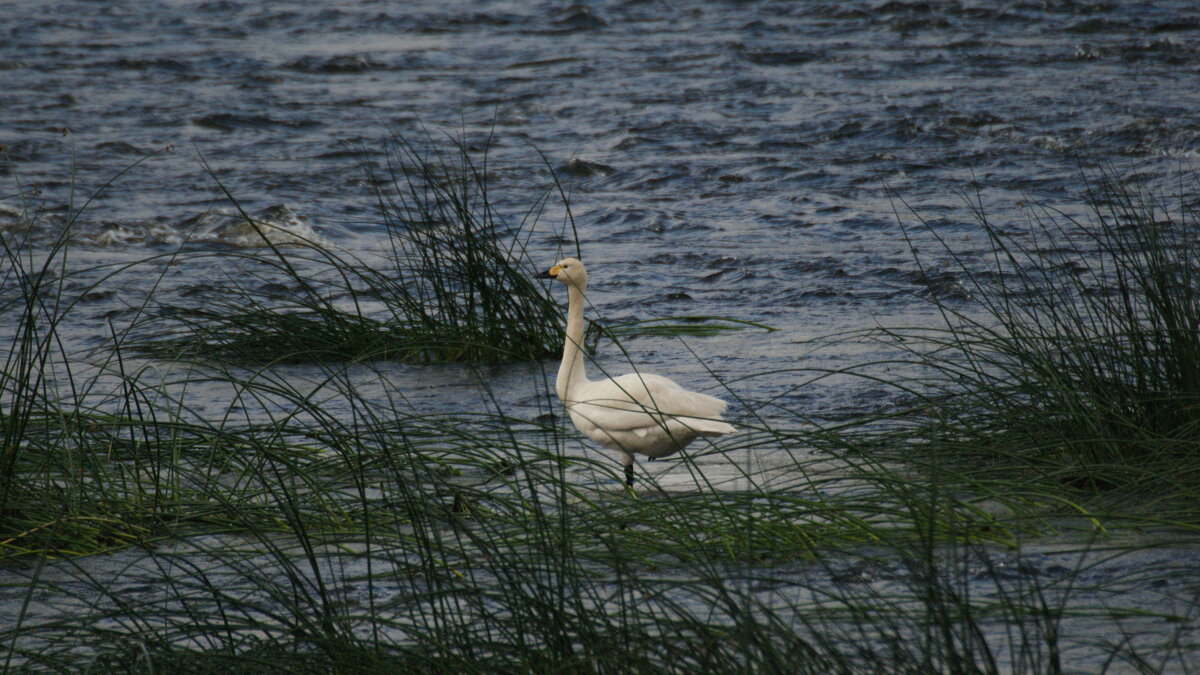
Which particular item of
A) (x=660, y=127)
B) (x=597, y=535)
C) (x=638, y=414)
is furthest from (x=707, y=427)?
(x=660, y=127)

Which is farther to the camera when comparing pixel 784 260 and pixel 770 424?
pixel 784 260

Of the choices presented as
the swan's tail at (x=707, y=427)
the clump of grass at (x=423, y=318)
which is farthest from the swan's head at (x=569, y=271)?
the swan's tail at (x=707, y=427)

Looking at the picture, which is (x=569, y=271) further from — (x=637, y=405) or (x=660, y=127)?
(x=660, y=127)

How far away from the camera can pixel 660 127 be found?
40.5ft

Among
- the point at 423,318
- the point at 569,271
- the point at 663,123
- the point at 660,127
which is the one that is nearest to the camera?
the point at 569,271

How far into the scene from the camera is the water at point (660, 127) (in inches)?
303

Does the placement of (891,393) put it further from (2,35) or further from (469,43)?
(2,35)

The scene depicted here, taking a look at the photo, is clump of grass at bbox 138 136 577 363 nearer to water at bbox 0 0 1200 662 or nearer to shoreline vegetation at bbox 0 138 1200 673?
water at bbox 0 0 1200 662

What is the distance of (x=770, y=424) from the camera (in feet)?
16.1

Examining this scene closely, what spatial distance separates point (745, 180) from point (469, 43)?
26.3ft

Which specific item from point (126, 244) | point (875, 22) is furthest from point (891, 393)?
point (875, 22)

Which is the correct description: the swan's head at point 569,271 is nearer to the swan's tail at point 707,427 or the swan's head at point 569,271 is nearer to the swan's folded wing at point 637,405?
the swan's folded wing at point 637,405

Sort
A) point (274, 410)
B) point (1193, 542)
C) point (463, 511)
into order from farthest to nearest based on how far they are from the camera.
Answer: point (274, 410) → point (463, 511) → point (1193, 542)

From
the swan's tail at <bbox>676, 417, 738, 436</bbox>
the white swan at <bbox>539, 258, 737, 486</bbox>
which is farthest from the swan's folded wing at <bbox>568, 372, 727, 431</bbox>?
the swan's tail at <bbox>676, 417, 738, 436</bbox>
